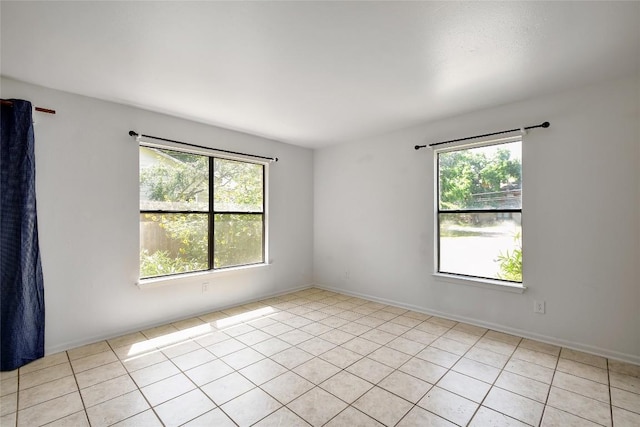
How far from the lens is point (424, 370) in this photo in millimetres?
2408

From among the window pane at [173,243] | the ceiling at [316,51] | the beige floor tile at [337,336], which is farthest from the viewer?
the window pane at [173,243]

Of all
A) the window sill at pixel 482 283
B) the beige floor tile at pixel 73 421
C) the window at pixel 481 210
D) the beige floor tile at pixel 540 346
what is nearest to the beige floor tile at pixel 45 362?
the beige floor tile at pixel 73 421

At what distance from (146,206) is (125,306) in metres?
1.08

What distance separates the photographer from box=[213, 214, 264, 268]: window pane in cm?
399

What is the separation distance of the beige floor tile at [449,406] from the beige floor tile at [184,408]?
1.44m

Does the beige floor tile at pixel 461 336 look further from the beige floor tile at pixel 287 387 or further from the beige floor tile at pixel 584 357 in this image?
the beige floor tile at pixel 287 387

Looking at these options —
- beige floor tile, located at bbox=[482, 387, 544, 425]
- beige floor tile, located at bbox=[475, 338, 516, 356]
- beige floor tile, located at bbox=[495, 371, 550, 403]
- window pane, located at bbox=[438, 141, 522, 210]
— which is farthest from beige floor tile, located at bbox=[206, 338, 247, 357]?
window pane, located at bbox=[438, 141, 522, 210]

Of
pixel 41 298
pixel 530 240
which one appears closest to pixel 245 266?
pixel 41 298

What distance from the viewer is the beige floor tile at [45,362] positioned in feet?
7.90

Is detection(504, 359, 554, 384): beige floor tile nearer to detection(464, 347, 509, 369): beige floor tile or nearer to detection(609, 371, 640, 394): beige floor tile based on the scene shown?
detection(464, 347, 509, 369): beige floor tile

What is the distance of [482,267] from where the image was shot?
3426 millimetres

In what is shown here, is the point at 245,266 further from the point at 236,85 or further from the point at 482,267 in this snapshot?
the point at 482,267

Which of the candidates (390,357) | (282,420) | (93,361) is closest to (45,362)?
(93,361)

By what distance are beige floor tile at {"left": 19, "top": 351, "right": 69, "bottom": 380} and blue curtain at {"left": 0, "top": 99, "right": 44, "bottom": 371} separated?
0.18 feet
